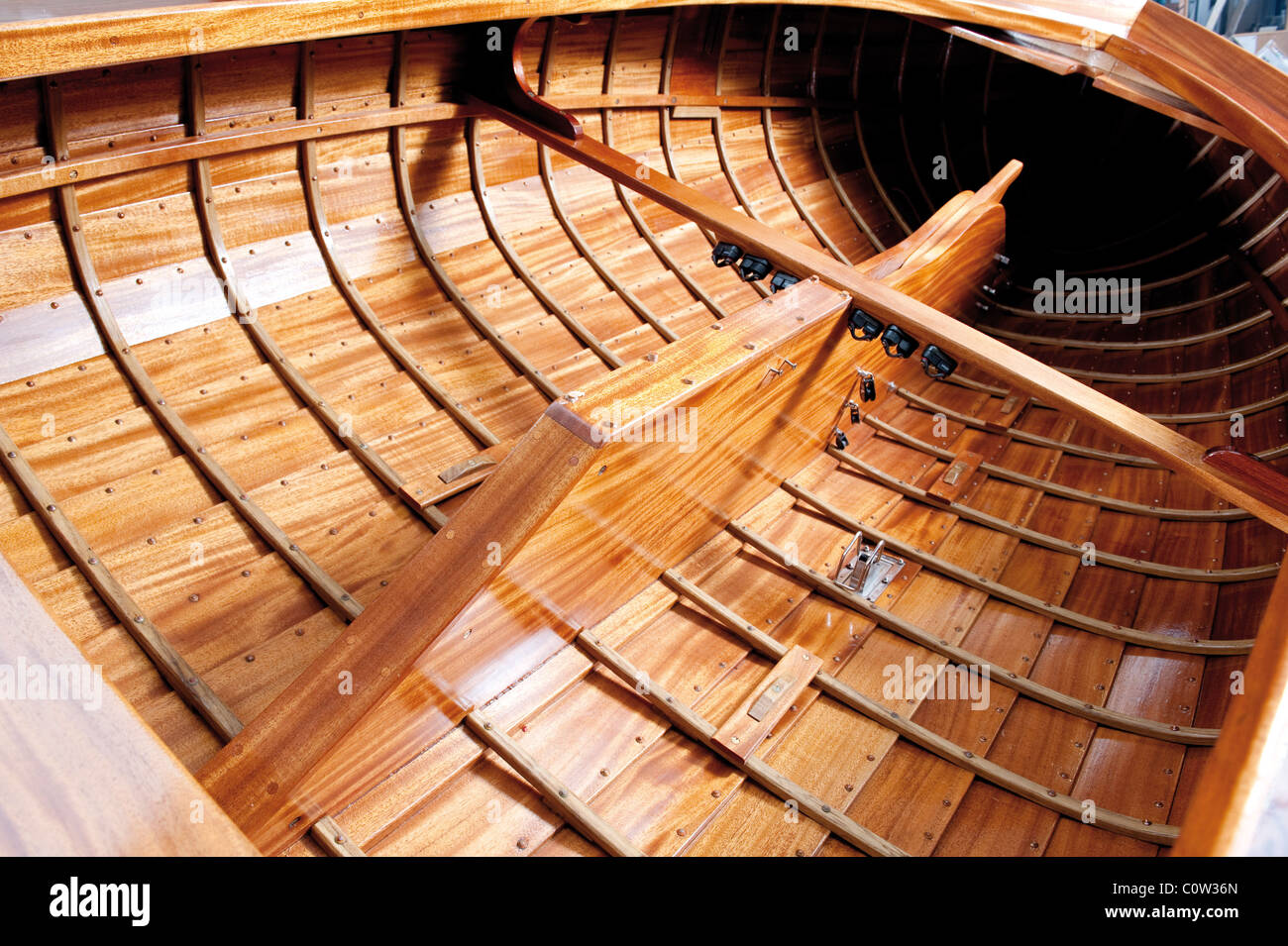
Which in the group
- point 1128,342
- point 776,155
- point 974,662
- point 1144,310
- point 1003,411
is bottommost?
point 974,662

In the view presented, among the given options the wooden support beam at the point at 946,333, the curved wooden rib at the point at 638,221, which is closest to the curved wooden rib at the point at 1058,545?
the wooden support beam at the point at 946,333

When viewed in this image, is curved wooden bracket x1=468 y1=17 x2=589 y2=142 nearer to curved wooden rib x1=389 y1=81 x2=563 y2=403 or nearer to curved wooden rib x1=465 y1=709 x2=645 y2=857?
curved wooden rib x1=389 y1=81 x2=563 y2=403

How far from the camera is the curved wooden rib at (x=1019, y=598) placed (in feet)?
10.1

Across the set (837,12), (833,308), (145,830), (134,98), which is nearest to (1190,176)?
(837,12)

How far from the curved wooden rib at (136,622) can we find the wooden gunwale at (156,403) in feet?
1.36

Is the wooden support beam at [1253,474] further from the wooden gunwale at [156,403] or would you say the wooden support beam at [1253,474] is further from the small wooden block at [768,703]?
the wooden gunwale at [156,403]

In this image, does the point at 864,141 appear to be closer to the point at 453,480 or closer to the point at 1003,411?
the point at 1003,411

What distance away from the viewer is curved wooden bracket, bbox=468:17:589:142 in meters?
4.01
